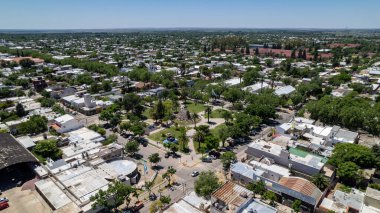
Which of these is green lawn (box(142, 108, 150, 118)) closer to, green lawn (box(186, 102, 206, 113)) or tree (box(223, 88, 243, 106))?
green lawn (box(186, 102, 206, 113))

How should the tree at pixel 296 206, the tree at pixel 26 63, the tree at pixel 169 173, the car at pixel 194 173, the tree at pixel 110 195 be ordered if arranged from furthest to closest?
the tree at pixel 26 63
the car at pixel 194 173
the tree at pixel 169 173
the tree at pixel 296 206
the tree at pixel 110 195

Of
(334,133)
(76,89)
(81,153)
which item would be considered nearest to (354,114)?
(334,133)

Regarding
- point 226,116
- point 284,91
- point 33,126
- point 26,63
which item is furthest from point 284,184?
point 26,63

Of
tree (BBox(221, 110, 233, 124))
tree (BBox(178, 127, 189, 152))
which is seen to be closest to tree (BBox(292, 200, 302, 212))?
tree (BBox(178, 127, 189, 152))

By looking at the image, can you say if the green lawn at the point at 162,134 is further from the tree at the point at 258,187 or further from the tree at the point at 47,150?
the tree at the point at 258,187

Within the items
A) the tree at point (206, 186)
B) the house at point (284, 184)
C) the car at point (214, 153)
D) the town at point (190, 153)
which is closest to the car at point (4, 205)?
the town at point (190, 153)
